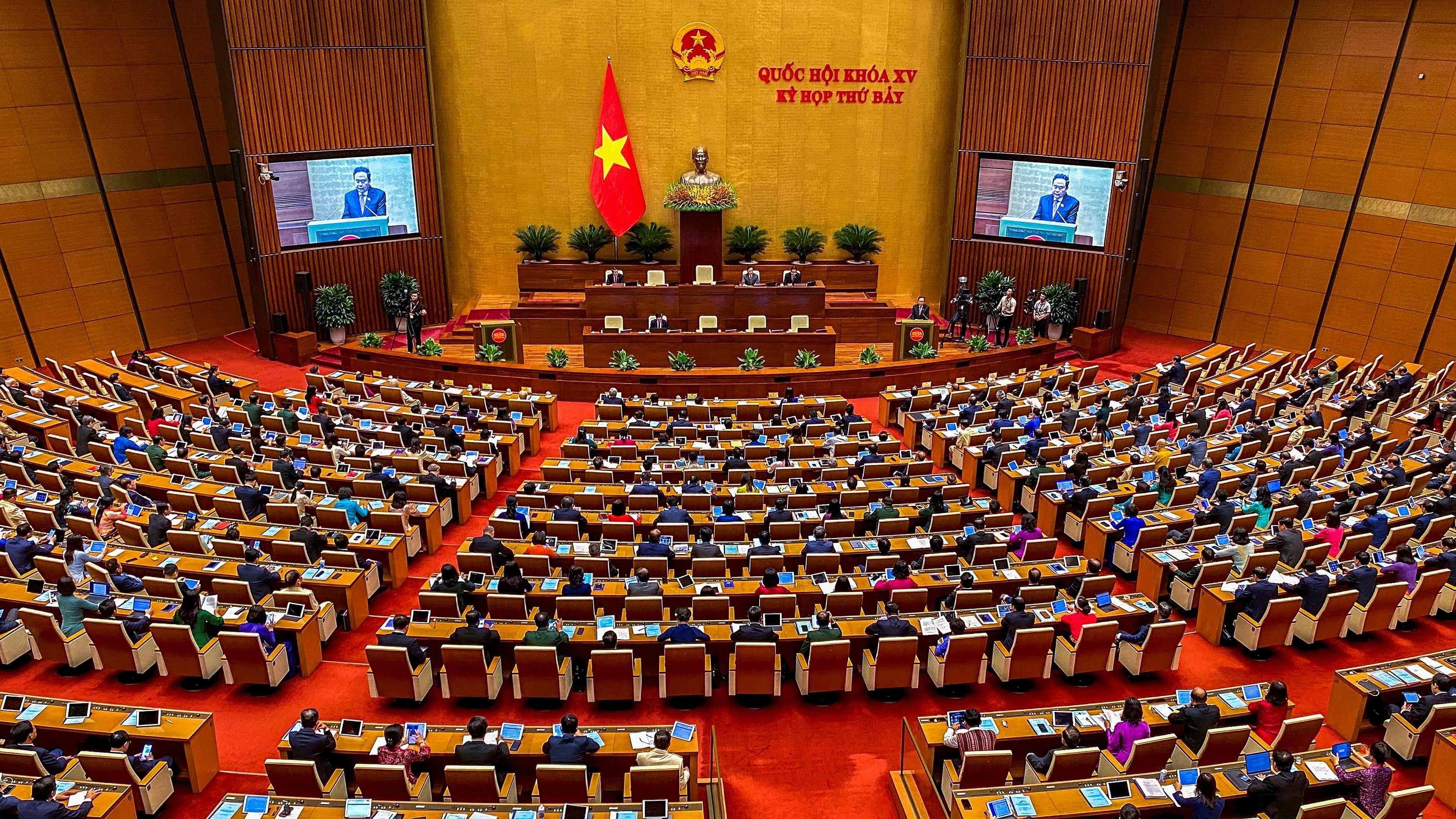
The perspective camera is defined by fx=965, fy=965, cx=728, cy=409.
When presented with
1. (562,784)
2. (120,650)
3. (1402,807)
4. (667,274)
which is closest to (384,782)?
(562,784)

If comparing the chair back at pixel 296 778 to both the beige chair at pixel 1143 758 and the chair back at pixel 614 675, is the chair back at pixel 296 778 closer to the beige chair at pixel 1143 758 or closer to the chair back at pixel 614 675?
the chair back at pixel 614 675

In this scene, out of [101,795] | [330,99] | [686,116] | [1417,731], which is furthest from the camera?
[686,116]

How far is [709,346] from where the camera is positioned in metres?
20.1

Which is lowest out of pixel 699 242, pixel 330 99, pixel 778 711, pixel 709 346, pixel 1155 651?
pixel 778 711

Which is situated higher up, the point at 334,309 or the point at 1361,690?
the point at 334,309

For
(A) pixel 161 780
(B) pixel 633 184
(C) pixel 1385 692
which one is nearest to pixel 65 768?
(A) pixel 161 780

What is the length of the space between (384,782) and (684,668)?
2.97 m

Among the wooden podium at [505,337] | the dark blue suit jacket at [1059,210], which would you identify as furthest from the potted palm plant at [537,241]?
the dark blue suit jacket at [1059,210]

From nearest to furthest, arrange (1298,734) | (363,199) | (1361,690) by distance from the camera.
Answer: (1298,734) → (1361,690) → (363,199)

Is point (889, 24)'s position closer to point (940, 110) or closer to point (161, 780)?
point (940, 110)

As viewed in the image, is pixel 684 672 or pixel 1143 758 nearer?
pixel 1143 758

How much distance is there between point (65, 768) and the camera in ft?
25.0

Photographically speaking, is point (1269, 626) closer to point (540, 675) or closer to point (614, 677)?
point (614, 677)

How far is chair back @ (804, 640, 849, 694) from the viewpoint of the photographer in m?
9.41
